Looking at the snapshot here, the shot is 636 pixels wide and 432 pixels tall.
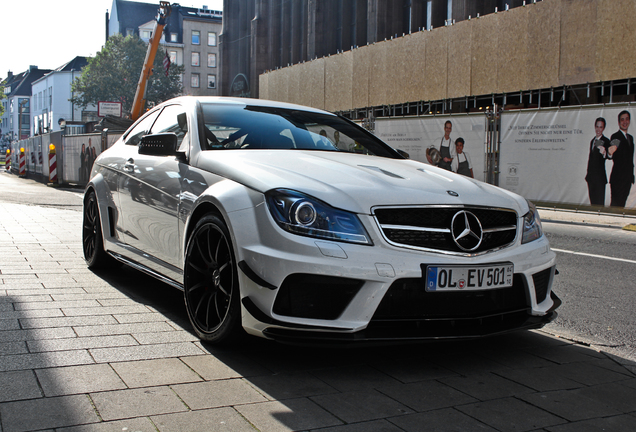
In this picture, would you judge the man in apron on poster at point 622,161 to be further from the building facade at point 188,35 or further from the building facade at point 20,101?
the building facade at point 20,101

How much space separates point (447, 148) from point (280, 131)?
1182cm

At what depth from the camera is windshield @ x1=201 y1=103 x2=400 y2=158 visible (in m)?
4.25

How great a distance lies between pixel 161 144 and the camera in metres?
4.32

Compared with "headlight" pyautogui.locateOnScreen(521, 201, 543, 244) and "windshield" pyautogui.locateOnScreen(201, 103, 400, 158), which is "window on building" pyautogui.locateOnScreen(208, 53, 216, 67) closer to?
"windshield" pyautogui.locateOnScreen(201, 103, 400, 158)

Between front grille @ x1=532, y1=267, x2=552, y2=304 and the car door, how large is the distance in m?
2.09

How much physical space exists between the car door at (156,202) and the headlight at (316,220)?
3.77 feet

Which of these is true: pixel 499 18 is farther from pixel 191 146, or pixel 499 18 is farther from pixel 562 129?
pixel 191 146

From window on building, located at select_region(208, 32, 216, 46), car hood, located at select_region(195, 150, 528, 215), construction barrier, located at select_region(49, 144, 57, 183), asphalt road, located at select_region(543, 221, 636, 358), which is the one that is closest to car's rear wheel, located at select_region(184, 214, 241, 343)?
car hood, located at select_region(195, 150, 528, 215)

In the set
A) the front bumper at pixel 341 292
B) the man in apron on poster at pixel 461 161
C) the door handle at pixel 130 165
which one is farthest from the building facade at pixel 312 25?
the front bumper at pixel 341 292

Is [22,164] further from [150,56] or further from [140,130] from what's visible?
[140,130]

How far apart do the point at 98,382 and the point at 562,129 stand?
40.3 ft

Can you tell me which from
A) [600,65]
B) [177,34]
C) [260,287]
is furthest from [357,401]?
[177,34]

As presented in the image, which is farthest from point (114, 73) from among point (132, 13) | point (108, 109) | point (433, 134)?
point (433, 134)

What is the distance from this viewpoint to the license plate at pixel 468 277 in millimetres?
3104
